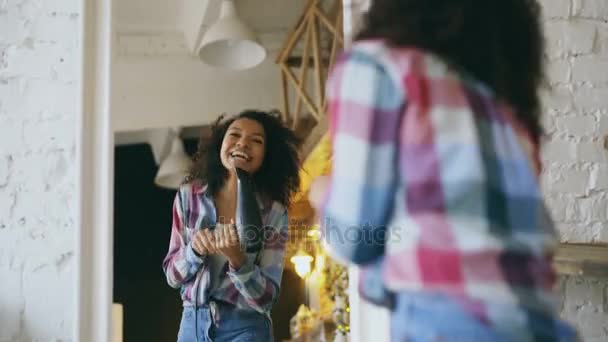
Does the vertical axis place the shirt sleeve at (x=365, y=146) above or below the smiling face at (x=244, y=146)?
below

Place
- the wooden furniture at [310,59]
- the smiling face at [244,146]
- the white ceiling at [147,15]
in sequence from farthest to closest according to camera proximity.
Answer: the wooden furniture at [310,59]
the white ceiling at [147,15]
the smiling face at [244,146]

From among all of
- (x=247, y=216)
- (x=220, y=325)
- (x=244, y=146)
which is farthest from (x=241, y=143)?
(x=220, y=325)

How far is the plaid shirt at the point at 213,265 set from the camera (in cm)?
132

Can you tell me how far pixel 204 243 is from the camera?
4.29 ft

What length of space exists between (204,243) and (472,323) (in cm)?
77

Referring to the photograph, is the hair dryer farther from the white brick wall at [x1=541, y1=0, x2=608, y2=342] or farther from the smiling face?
the white brick wall at [x1=541, y1=0, x2=608, y2=342]

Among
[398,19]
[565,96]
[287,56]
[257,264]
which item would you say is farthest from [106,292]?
[287,56]

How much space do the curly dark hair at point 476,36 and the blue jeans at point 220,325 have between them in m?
0.77

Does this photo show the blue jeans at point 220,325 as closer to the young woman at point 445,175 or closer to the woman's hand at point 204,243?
the woman's hand at point 204,243

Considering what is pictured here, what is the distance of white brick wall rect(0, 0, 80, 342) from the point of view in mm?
1143

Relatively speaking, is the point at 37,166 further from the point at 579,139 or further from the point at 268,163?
the point at 579,139

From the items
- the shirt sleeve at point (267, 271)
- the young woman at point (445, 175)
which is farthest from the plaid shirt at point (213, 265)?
the young woman at point (445, 175)

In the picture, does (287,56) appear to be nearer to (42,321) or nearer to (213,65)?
(213,65)

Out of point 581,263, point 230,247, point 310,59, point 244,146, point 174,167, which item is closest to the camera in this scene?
point 581,263
